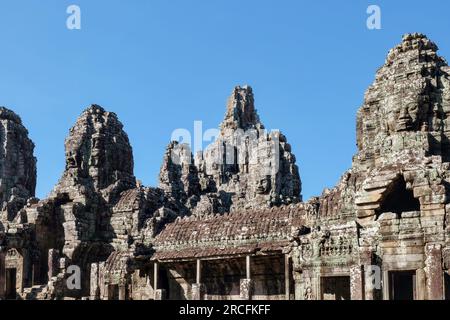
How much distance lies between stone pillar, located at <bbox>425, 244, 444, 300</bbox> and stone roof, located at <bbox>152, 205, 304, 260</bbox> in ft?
21.3

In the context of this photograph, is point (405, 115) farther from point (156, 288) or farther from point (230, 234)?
point (156, 288)

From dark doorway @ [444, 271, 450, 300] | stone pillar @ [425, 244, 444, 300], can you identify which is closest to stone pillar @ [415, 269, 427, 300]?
stone pillar @ [425, 244, 444, 300]

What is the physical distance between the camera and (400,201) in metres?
25.1

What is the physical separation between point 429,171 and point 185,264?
44.5 feet

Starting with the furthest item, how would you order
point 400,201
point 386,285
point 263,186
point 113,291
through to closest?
point 263,186, point 113,291, point 400,201, point 386,285

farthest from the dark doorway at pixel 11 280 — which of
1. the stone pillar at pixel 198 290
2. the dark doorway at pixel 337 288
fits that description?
the dark doorway at pixel 337 288

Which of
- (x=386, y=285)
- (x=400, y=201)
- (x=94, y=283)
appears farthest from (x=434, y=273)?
(x=94, y=283)

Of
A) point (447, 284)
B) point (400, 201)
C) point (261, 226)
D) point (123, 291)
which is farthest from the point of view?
point (123, 291)

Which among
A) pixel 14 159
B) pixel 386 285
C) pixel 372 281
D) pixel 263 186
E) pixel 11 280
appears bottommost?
pixel 386 285

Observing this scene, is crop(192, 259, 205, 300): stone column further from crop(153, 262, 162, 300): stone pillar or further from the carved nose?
the carved nose

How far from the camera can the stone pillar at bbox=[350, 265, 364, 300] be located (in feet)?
71.9

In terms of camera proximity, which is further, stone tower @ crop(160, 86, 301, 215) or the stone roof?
stone tower @ crop(160, 86, 301, 215)

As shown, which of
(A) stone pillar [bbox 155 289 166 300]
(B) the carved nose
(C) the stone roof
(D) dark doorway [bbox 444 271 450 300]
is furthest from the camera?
(A) stone pillar [bbox 155 289 166 300]

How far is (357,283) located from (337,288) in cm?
351
